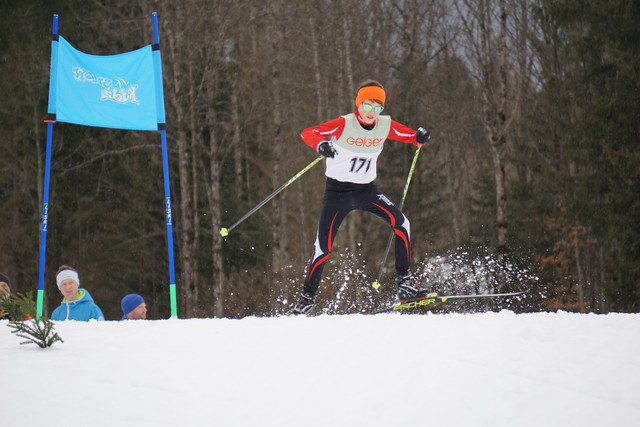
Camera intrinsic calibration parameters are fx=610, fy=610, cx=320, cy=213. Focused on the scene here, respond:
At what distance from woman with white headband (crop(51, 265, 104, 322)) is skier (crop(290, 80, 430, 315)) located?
70.0 inches

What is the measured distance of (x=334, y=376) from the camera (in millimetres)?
2814

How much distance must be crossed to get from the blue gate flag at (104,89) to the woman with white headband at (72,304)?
1.69m

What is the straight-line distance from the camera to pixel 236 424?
232cm

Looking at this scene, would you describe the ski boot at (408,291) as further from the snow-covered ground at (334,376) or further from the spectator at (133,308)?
the spectator at (133,308)

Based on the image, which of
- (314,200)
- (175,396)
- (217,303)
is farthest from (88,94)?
(314,200)

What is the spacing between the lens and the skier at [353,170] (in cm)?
551

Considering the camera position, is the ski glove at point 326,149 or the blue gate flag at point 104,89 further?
the blue gate flag at point 104,89

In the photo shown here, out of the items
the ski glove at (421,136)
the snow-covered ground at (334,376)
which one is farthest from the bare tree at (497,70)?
the snow-covered ground at (334,376)

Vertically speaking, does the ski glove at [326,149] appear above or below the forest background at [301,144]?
below

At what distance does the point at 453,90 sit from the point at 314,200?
6489 millimetres

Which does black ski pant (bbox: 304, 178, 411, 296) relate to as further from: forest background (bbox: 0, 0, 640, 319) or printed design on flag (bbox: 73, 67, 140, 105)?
forest background (bbox: 0, 0, 640, 319)

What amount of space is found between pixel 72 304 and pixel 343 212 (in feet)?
8.29

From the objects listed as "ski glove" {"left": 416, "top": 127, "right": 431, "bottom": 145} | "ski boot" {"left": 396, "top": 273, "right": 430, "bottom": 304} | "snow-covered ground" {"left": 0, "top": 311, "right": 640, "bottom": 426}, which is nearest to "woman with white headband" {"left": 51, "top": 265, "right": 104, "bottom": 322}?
"snow-covered ground" {"left": 0, "top": 311, "right": 640, "bottom": 426}

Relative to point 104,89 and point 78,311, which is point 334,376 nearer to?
point 78,311
